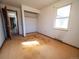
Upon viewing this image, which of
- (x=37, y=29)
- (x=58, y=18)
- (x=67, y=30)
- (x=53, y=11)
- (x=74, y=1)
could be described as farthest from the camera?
(x=37, y=29)

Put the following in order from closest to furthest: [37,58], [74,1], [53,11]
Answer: [37,58], [74,1], [53,11]

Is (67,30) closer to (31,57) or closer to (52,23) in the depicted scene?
(52,23)

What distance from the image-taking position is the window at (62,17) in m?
2.55

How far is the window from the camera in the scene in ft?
8.36

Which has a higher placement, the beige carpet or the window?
the window

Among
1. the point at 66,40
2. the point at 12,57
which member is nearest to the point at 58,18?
the point at 66,40

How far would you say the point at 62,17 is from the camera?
2.77 meters

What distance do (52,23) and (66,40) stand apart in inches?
54.3

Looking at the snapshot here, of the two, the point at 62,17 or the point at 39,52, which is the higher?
the point at 62,17

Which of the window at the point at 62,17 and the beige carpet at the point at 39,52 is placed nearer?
the beige carpet at the point at 39,52

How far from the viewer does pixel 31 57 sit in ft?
5.22

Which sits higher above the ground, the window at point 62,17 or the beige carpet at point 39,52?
the window at point 62,17

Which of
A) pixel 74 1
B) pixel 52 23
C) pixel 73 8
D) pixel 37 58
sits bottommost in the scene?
pixel 37 58

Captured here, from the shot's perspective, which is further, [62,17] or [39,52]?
[62,17]
